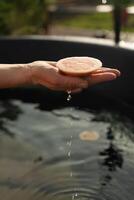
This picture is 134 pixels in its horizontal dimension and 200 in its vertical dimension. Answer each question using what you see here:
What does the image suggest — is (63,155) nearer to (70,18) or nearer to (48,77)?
(48,77)

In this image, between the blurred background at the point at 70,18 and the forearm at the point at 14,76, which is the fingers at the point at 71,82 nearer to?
the forearm at the point at 14,76

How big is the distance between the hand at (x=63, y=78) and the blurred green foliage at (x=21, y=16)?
4174 mm

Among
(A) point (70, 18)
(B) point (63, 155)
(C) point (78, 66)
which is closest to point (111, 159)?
(B) point (63, 155)

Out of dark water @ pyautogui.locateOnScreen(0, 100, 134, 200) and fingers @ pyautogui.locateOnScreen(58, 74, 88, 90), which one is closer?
fingers @ pyautogui.locateOnScreen(58, 74, 88, 90)

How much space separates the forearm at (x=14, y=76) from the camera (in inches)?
109

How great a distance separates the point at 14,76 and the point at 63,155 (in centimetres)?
117

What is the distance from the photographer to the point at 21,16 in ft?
23.7

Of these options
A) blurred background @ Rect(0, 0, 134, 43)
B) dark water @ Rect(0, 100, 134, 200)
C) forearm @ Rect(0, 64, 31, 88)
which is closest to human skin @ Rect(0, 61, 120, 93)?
forearm @ Rect(0, 64, 31, 88)

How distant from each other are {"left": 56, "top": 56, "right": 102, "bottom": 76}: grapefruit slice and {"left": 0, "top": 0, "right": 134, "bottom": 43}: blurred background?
2.01 m

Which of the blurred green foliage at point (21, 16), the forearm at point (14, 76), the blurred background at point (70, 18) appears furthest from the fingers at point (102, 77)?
the blurred green foliage at point (21, 16)

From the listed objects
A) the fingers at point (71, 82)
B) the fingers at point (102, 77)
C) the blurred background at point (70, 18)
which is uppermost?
the fingers at point (102, 77)

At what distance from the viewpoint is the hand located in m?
2.60

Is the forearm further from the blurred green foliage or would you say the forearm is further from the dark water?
the blurred green foliage

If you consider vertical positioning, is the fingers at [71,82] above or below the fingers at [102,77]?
below
